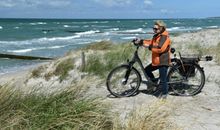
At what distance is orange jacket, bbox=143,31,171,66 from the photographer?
8430 millimetres

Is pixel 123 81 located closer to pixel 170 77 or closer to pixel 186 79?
pixel 170 77

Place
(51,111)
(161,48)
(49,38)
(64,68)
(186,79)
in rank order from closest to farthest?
(51,111), (161,48), (186,79), (64,68), (49,38)

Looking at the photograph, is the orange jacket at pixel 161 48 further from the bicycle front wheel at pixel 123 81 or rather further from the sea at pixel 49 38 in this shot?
the sea at pixel 49 38

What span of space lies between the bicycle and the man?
224mm

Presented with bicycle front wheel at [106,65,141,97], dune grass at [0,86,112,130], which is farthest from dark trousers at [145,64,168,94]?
dune grass at [0,86,112,130]

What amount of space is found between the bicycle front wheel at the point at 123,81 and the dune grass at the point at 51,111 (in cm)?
311

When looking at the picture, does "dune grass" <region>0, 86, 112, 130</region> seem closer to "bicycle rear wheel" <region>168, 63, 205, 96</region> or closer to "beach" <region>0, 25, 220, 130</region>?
"beach" <region>0, 25, 220, 130</region>

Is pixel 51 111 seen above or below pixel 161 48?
below

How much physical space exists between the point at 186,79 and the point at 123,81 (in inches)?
48.8

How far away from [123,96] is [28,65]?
14866mm

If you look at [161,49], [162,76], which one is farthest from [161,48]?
[162,76]

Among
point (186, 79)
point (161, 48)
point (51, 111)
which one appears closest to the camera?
point (51, 111)

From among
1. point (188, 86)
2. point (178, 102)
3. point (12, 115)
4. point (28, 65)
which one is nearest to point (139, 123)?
point (12, 115)

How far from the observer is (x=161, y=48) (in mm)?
8406
